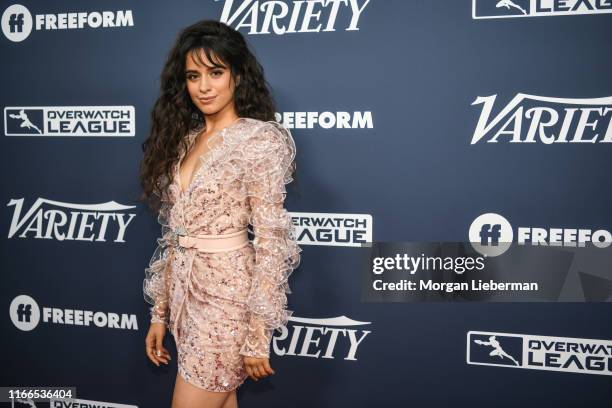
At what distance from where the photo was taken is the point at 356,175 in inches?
82.1

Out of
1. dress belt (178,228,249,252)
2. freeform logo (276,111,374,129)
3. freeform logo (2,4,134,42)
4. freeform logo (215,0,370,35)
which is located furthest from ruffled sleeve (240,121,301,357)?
freeform logo (2,4,134,42)

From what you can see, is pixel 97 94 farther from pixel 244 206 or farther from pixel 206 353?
pixel 206 353

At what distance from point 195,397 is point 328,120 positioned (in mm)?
1051

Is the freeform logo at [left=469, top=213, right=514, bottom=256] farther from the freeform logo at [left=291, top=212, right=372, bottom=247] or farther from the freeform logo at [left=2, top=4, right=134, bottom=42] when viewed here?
the freeform logo at [left=2, top=4, right=134, bottom=42]

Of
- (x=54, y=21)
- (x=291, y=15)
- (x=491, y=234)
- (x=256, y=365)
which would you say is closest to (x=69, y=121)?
(x=54, y=21)

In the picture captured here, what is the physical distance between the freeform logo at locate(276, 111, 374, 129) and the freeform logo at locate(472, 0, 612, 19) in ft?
1.67

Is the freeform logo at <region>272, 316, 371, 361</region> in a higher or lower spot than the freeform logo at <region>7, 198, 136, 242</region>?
lower

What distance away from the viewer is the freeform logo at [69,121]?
91.1 inches

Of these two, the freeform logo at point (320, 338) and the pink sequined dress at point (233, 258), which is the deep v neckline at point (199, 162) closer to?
the pink sequined dress at point (233, 258)

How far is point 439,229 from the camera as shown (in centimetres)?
204

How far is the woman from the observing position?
151 centimetres

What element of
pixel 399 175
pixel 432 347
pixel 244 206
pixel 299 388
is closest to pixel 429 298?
pixel 432 347

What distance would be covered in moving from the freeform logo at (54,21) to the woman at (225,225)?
74cm

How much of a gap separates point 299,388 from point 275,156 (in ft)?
3.60
